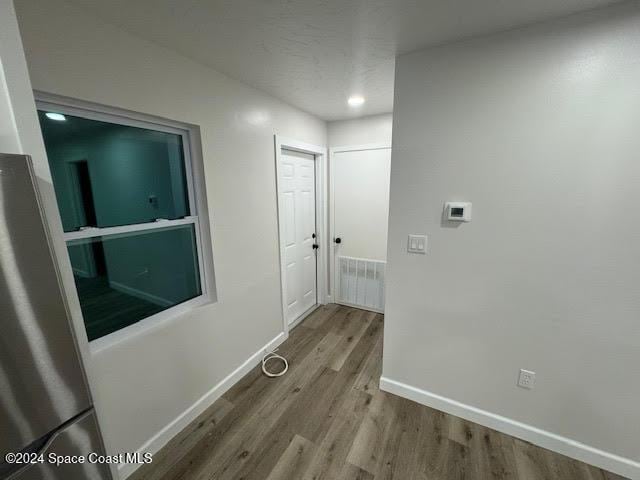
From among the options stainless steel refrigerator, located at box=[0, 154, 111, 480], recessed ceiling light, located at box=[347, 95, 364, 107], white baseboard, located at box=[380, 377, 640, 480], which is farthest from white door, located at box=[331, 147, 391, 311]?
stainless steel refrigerator, located at box=[0, 154, 111, 480]

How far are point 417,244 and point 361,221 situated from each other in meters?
1.48

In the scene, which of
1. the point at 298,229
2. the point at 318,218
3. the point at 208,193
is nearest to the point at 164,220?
the point at 208,193

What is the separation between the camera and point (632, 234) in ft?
4.19

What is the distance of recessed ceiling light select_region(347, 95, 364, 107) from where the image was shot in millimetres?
2342

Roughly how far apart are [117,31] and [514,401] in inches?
120

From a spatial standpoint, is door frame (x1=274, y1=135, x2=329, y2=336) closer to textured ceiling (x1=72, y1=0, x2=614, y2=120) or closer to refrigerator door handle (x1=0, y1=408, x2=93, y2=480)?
textured ceiling (x1=72, y1=0, x2=614, y2=120)

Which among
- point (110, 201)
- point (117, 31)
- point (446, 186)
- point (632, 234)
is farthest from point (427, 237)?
point (117, 31)

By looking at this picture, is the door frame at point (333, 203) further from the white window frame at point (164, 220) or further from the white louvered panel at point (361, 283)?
the white window frame at point (164, 220)

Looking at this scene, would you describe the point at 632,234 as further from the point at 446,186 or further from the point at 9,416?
the point at 9,416

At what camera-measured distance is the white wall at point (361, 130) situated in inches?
114

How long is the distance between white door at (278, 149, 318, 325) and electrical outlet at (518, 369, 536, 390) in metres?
1.96

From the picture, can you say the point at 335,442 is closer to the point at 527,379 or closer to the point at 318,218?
the point at 527,379

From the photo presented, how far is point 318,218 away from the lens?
3309 millimetres

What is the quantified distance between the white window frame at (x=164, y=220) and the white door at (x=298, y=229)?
828 mm
